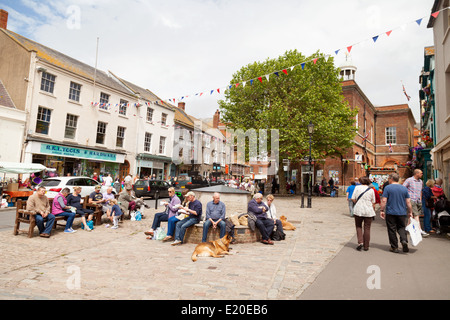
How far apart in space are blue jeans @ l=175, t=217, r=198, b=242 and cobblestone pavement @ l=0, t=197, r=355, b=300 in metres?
0.26

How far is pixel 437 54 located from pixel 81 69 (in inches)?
985

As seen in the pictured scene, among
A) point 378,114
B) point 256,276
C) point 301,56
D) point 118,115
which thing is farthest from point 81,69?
point 378,114

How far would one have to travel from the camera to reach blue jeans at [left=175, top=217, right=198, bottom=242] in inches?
287

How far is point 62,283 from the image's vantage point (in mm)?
4301

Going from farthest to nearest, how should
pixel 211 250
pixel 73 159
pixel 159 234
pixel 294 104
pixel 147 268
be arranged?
pixel 294 104 < pixel 73 159 < pixel 159 234 < pixel 211 250 < pixel 147 268

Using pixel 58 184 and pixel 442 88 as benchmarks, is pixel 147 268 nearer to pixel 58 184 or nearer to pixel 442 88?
pixel 58 184

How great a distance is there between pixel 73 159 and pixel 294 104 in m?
18.3

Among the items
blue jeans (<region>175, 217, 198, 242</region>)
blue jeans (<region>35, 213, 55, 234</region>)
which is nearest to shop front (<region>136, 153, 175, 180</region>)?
blue jeans (<region>35, 213, 55, 234</region>)

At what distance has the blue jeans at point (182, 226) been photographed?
24.0 ft

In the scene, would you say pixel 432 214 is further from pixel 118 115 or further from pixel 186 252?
pixel 118 115

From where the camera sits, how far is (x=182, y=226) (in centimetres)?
732

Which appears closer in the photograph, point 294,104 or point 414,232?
point 414,232

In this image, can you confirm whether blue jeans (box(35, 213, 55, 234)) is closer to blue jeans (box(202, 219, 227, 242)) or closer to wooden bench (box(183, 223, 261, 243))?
wooden bench (box(183, 223, 261, 243))

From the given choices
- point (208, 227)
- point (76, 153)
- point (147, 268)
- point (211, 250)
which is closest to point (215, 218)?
point (208, 227)
